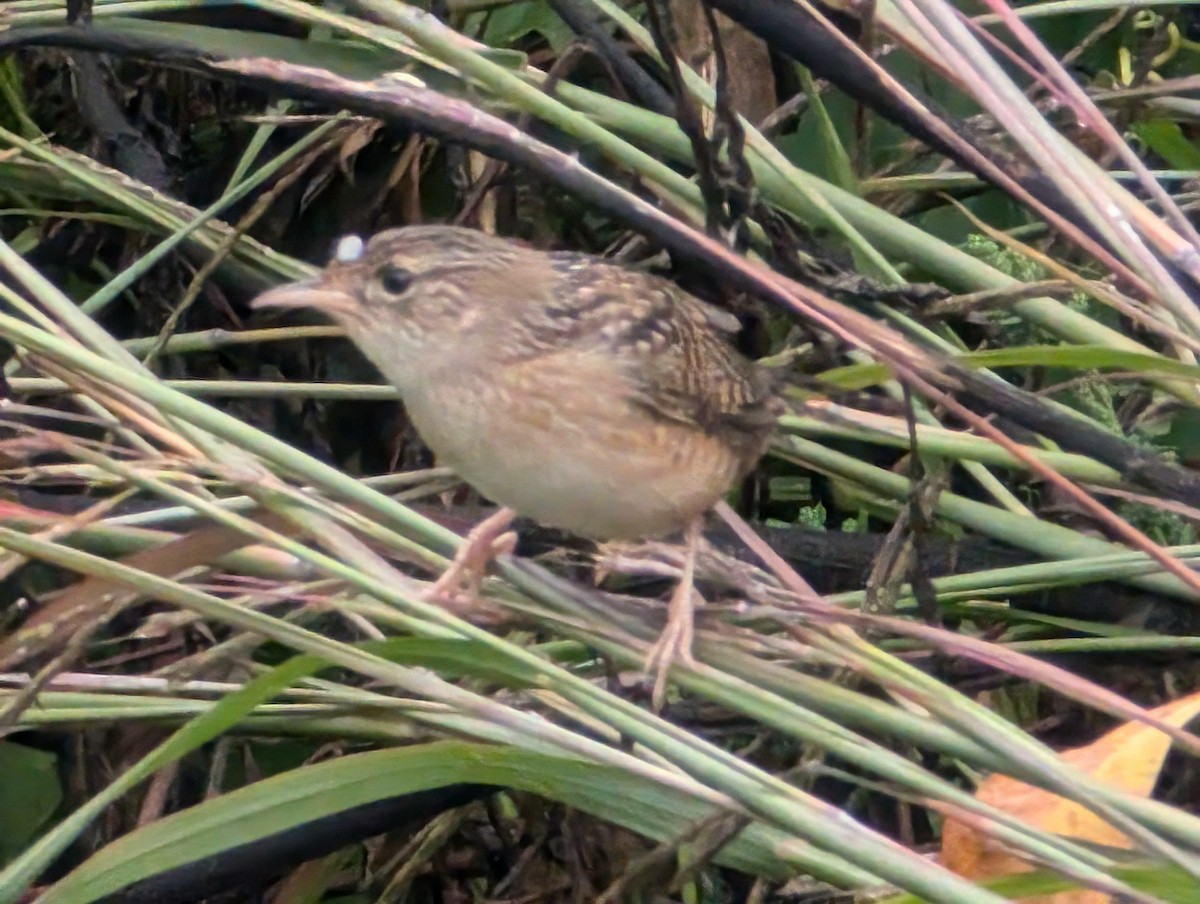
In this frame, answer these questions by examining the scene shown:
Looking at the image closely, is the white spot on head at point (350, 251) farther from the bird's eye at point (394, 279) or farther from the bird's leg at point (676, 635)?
the bird's leg at point (676, 635)

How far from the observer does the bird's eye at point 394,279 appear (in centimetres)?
215

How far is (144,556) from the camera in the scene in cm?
150

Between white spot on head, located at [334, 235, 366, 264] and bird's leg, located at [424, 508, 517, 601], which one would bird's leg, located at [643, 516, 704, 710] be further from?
white spot on head, located at [334, 235, 366, 264]

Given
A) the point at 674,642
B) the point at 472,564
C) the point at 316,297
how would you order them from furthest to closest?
the point at 316,297
the point at 472,564
the point at 674,642

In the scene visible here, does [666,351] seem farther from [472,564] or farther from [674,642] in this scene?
[674,642]

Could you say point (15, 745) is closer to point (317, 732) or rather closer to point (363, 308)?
point (317, 732)

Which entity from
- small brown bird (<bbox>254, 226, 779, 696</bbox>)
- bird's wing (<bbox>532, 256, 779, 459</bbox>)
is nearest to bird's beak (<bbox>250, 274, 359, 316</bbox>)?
small brown bird (<bbox>254, 226, 779, 696</bbox>)

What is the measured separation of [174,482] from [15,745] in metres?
1.12

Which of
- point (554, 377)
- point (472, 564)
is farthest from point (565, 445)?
point (472, 564)

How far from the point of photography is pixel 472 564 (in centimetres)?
182

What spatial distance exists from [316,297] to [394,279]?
0.12 metres

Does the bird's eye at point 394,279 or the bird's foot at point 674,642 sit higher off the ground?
the bird's eye at point 394,279

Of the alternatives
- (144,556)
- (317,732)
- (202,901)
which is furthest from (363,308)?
(202,901)

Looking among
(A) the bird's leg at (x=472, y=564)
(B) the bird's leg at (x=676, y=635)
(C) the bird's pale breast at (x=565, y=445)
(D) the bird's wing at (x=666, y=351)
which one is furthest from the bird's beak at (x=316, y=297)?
(B) the bird's leg at (x=676, y=635)
